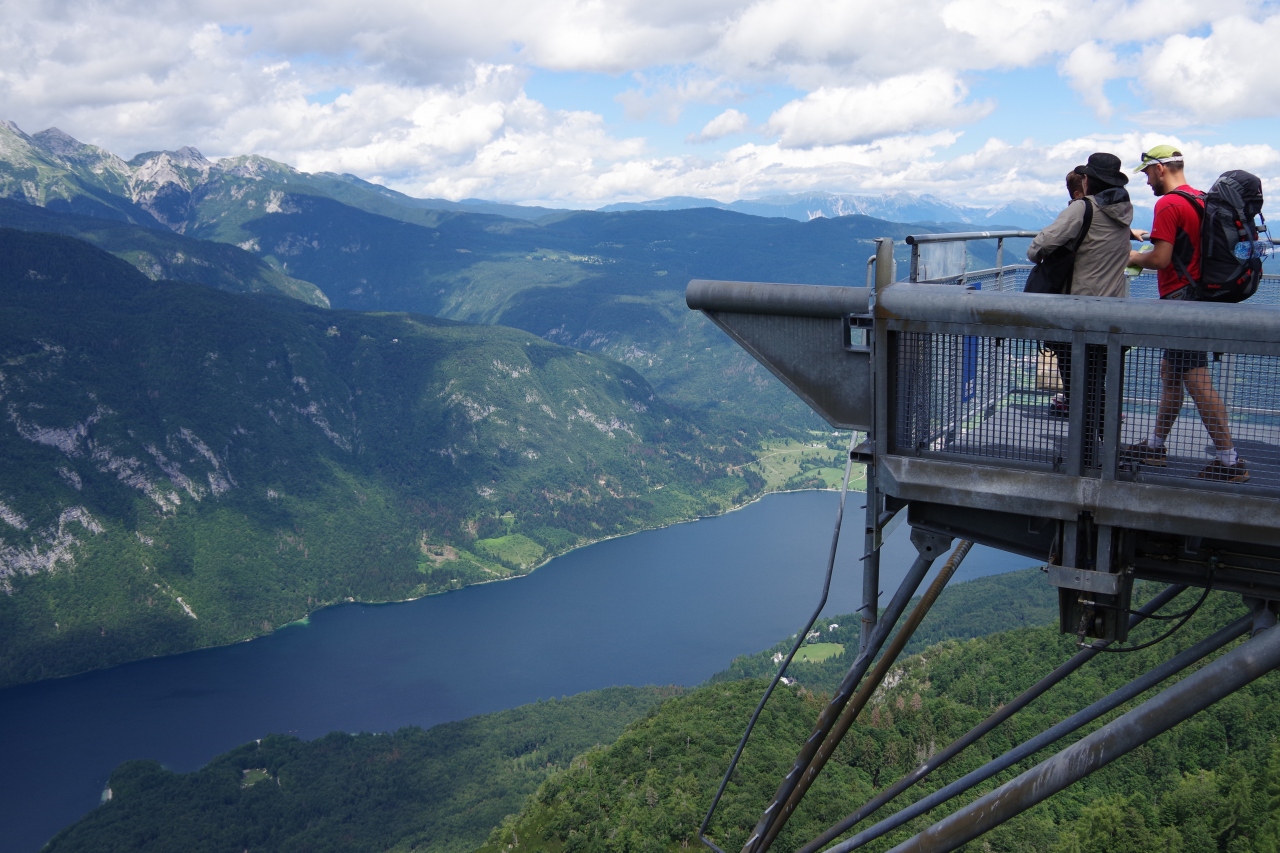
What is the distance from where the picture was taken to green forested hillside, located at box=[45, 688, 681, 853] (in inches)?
4638

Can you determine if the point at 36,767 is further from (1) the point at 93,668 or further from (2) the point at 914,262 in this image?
(2) the point at 914,262

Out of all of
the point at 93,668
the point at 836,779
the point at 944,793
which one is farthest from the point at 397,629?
the point at 944,793

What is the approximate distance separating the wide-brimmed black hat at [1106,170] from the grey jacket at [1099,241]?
0.24 ft

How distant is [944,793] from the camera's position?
7.98 metres

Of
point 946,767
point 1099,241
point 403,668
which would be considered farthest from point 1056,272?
point 403,668

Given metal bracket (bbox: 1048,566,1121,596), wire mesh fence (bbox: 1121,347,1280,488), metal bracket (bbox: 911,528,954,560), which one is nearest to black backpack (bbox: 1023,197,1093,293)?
wire mesh fence (bbox: 1121,347,1280,488)

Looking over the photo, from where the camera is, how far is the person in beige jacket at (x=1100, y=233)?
8.05 m

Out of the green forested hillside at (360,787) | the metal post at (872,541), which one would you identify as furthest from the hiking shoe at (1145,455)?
the green forested hillside at (360,787)

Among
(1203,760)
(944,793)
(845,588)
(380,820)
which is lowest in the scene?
(380,820)

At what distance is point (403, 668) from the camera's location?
159375 millimetres

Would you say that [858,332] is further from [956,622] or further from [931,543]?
[956,622]

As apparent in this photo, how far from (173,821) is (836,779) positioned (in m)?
92.4

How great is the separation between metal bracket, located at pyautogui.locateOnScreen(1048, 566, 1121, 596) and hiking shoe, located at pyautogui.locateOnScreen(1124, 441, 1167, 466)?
2.87 feet

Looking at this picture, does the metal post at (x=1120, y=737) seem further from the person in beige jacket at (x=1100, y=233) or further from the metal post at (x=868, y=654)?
the person in beige jacket at (x=1100, y=233)
